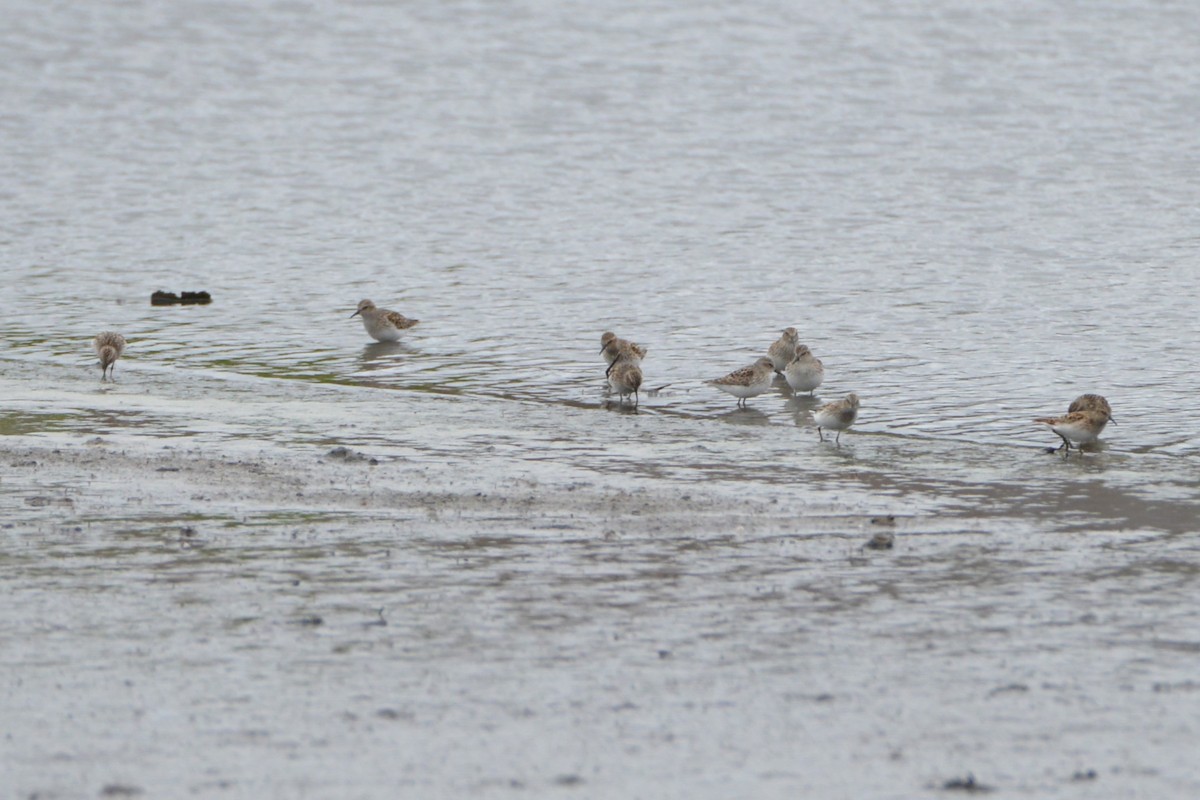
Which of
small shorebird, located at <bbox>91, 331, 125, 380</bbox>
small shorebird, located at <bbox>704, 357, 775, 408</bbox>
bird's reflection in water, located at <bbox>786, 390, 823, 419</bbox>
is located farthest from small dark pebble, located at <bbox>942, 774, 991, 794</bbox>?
small shorebird, located at <bbox>91, 331, 125, 380</bbox>

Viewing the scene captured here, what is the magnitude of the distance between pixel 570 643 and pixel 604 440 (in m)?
5.09

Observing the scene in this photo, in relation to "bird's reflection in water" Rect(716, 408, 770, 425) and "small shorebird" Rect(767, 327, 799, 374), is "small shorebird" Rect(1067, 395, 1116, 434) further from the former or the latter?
"small shorebird" Rect(767, 327, 799, 374)

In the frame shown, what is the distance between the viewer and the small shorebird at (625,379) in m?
15.3

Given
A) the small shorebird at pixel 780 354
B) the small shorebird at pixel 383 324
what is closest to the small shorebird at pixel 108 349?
the small shorebird at pixel 383 324

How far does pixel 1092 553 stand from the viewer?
33.9 ft

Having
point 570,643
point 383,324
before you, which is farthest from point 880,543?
point 383,324

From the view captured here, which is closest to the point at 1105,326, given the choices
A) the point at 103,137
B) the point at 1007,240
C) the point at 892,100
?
the point at 1007,240

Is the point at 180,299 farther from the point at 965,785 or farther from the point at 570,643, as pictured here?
the point at 965,785

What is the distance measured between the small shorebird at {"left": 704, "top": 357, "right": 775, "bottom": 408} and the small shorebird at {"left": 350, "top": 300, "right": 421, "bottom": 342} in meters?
4.36

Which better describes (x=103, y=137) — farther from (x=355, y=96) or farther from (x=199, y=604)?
(x=199, y=604)

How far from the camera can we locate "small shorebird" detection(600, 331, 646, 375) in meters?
16.5

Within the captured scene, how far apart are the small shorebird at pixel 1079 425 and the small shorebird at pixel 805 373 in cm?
279

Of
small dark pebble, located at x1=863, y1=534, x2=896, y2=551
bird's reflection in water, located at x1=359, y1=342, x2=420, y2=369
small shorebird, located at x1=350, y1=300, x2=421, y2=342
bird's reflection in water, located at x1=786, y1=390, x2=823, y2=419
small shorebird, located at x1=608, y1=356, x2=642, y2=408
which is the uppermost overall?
small shorebird, located at x1=350, y1=300, x2=421, y2=342

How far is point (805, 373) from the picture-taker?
1596 centimetres
